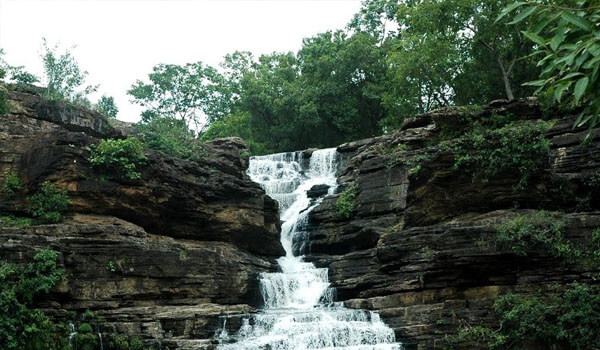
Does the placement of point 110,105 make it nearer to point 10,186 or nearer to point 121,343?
point 10,186

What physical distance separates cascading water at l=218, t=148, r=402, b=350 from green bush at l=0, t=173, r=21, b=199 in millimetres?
10017

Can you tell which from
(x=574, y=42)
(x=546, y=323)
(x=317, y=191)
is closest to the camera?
(x=574, y=42)

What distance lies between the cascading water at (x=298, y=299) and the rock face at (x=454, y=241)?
0.79 metres

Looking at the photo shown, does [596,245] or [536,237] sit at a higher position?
[536,237]

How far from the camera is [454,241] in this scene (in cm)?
1809

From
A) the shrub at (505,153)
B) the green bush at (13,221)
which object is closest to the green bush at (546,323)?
the shrub at (505,153)

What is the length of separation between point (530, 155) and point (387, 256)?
234 inches

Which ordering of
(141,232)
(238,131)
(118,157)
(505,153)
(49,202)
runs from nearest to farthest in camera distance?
(505,153), (49,202), (141,232), (118,157), (238,131)

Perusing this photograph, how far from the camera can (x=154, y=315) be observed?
60.6 feet

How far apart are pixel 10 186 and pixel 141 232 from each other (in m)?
5.43

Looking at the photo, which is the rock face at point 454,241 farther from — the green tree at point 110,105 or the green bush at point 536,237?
the green tree at point 110,105

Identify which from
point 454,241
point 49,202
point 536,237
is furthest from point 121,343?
point 536,237

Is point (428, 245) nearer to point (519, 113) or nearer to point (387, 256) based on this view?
point (387, 256)

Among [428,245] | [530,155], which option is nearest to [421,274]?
[428,245]
